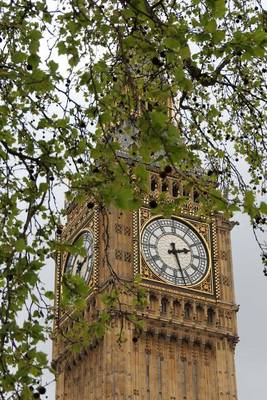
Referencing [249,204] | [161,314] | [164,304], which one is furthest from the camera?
[164,304]

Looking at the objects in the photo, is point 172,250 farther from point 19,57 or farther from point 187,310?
point 19,57

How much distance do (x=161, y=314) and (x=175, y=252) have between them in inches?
105

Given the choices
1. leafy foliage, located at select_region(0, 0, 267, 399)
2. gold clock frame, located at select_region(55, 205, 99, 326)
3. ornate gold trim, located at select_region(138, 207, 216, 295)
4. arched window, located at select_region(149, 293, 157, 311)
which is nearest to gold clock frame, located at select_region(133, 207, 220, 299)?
ornate gold trim, located at select_region(138, 207, 216, 295)

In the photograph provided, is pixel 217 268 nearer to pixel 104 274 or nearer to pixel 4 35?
pixel 104 274

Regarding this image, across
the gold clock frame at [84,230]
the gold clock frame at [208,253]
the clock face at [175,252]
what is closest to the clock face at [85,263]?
the gold clock frame at [84,230]

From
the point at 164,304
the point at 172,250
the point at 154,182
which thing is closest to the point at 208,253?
the point at 172,250

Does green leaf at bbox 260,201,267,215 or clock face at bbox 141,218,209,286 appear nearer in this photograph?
green leaf at bbox 260,201,267,215

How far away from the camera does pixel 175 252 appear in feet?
127

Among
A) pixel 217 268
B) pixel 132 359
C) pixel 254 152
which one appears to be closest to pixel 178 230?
pixel 217 268

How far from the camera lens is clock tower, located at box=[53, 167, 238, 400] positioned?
118 ft

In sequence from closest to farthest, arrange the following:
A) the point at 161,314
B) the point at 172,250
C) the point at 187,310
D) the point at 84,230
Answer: the point at 161,314
the point at 187,310
the point at 172,250
the point at 84,230

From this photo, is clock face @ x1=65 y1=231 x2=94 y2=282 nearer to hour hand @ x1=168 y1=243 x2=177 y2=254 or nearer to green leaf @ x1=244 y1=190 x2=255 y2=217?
hour hand @ x1=168 y1=243 x2=177 y2=254

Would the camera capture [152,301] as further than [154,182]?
No

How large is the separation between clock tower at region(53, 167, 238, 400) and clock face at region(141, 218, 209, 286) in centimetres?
4
